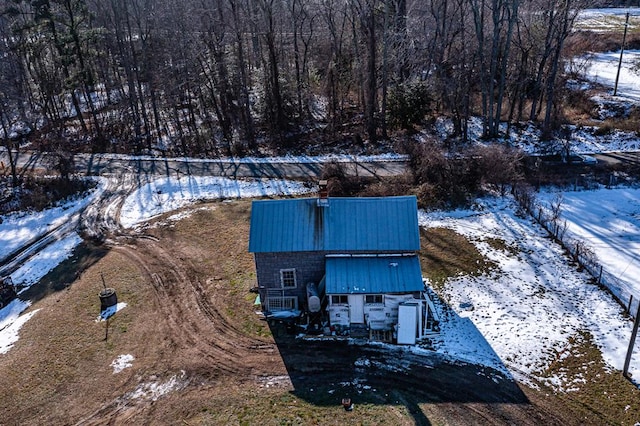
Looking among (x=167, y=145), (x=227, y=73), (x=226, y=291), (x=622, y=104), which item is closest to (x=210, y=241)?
(x=226, y=291)

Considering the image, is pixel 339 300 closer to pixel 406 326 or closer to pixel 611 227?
pixel 406 326

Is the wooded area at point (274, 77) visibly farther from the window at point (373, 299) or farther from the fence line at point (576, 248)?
the window at point (373, 299)

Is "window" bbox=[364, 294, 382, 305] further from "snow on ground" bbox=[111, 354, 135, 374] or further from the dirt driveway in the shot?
"snow on ground" bbox=[111, 354, 135, 374]

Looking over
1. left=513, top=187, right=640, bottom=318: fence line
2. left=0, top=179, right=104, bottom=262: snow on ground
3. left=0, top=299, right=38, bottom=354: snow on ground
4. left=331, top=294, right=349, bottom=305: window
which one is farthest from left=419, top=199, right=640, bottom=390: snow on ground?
left=0, top=179, right=104, bottom=262: snow on ground

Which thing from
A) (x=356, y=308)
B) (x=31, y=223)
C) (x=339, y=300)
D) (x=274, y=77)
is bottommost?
A: (x=31, y=223)

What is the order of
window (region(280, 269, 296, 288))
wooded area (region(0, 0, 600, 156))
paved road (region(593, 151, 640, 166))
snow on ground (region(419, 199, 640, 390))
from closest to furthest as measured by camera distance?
snow on ground (region(419, 199, 640, 390)) < window (region(280, 269, 296, 288)) < paved road (region(593, 151, 640, 166)) < wooded area (region(0, 0, 600, 156))

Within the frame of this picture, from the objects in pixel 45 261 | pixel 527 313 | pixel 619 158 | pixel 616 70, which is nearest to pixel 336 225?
pixel 527 313
